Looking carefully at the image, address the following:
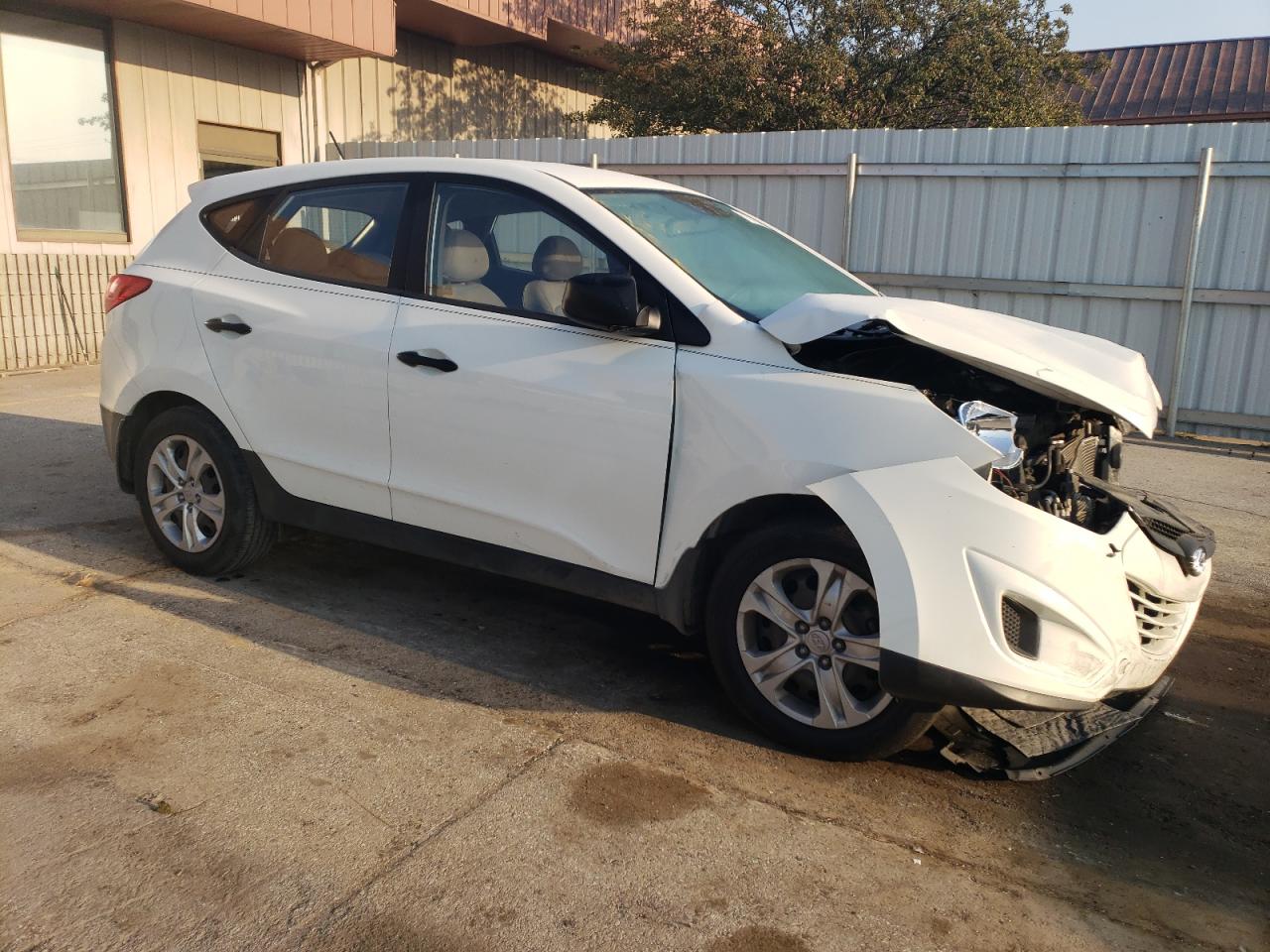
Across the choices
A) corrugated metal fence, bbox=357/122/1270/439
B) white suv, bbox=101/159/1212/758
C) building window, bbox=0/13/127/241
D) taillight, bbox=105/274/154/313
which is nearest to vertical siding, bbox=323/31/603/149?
building window, bbox=0/13/127/241

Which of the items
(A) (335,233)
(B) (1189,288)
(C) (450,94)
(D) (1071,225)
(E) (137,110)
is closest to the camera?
(A) (335,233)

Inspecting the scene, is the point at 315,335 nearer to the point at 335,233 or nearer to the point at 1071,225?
the point at 335,233

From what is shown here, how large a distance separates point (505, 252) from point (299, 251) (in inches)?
39.2

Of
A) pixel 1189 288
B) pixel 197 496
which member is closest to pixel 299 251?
pixel 197 496

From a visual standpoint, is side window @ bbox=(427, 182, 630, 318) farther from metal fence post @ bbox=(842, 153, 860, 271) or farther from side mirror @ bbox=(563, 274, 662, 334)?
metal fence post @ bbox=(842, 153, 860, 271)

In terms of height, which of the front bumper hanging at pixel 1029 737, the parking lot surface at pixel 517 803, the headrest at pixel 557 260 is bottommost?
the parking lot surface at pixel 517 803

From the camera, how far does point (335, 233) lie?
14.6 ft

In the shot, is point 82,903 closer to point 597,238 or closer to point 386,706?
point 386,706

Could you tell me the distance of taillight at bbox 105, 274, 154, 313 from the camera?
485cm

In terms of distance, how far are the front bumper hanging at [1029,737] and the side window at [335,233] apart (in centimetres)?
266

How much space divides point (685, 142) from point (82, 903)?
948cm

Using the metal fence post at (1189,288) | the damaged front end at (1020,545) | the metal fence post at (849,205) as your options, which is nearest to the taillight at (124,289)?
the damaged front end at (1020,545)

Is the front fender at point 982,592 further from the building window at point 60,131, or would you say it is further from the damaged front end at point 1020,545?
the building window at point 60,131

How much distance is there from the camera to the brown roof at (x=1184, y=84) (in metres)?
29.8
